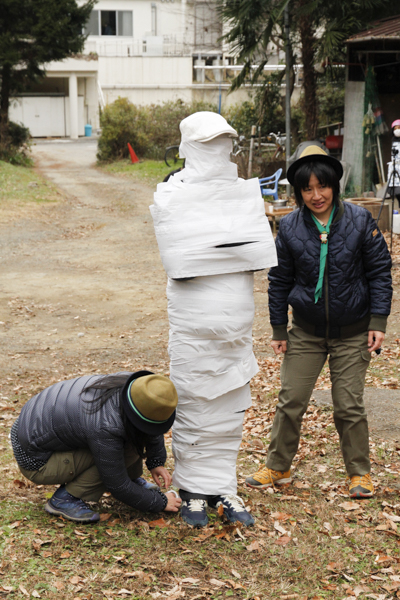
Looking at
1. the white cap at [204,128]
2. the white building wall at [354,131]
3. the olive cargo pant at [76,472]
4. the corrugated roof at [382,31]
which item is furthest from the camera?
the white building wall at [354,131]

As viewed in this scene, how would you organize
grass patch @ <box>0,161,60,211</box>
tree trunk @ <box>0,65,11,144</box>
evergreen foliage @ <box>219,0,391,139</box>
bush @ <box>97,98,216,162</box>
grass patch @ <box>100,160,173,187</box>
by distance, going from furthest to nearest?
bush @ <box>97,98,216,162</box> < tree trunk @ <box>0,65,11,144</box> < grass patch @ <box>100,160,173,187</box> < grass patch @ <box>0,161,60,211</box> < evergreen foliage @ <box>219,0,391,139</box>

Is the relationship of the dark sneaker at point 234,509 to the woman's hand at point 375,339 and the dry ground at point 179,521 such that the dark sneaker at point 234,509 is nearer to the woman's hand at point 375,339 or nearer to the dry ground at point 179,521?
the dry ground at point 179,521

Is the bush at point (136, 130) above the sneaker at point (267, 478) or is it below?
above

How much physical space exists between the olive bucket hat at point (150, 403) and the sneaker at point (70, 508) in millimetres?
621

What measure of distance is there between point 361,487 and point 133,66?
3321cm

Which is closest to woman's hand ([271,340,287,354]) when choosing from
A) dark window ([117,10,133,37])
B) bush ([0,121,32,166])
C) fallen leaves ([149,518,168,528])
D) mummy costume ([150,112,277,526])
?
mummy costume ([150,112,277,526])

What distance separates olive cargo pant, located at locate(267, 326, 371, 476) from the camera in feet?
11.4

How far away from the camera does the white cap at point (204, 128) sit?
3.09 m

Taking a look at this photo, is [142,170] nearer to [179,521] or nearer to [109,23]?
[109,23]

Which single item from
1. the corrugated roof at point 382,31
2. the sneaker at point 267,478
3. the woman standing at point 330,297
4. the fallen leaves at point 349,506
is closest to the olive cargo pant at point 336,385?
the woman standing at point 330,297

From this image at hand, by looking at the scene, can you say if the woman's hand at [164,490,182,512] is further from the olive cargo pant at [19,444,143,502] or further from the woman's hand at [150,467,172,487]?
the olive cargo pant at [19,444,143,502]

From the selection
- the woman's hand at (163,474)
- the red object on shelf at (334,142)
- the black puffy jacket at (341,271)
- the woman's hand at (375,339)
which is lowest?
the woman's hand at (163,474)

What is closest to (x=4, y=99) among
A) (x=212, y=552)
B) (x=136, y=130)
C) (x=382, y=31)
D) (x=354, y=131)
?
(x=136, y=130)

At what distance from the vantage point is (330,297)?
3.38 metres
